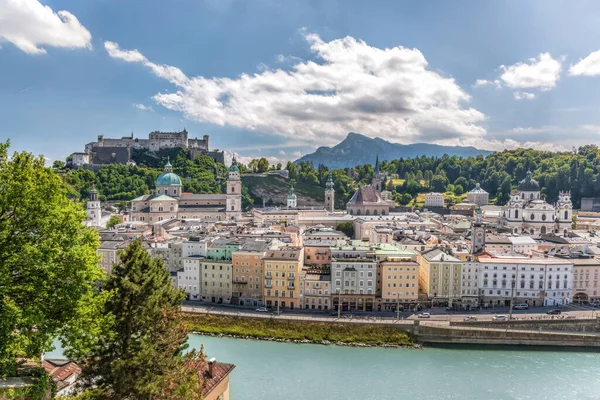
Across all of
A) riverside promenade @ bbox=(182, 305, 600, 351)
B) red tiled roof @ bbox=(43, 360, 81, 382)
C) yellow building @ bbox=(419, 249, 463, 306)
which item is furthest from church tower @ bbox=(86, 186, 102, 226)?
red tiled roof @ bbox=(43, 360, 81, 382)

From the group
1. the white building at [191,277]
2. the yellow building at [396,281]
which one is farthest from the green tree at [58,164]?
the yellow building at [396,281]

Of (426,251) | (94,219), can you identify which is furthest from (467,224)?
(94,219)

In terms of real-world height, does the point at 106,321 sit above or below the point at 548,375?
above

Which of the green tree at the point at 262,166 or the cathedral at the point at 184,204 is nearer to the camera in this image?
the cathedral at the point at 184,204

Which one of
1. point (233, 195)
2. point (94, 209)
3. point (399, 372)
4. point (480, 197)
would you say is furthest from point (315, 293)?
point (480, 197)

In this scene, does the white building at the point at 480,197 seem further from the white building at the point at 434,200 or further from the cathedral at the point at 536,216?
the cathedral at the point at 536,216

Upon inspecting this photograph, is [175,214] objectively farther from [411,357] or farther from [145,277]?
[145,277]

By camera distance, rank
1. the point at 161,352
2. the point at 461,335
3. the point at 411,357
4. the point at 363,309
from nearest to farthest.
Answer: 1. the point at 161,352
2. the point at 411,357
3. the point at 461,335
4. the point at 363,309
